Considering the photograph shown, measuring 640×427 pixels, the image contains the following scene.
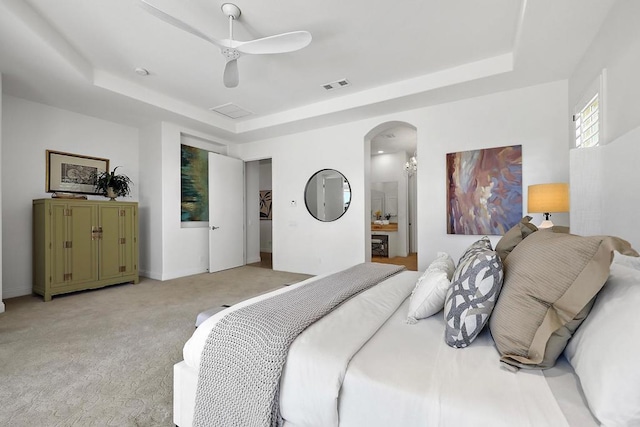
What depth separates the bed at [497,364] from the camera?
2.43 feet

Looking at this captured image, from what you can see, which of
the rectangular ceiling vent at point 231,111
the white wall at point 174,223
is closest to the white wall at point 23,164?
the white wall at point 174,223

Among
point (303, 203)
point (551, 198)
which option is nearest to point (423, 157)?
point (551, 198)

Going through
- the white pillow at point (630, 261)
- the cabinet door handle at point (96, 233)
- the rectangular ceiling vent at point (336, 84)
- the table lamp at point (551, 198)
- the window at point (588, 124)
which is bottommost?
the cabinet door handle at point (96, 233)

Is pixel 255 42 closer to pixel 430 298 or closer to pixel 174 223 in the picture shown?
pixel 430 298

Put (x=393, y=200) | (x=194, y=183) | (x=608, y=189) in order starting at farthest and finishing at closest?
(x=393, y=200), (x=194, y=183), (x=608, y=189)

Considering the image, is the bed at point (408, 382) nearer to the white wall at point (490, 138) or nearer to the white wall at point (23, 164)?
the white wall at point (490, 138)

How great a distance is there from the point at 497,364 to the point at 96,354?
262cm

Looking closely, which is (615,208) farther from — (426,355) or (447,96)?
(447,96)

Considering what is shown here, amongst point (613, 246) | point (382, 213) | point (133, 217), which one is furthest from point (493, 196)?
point (133, 217)

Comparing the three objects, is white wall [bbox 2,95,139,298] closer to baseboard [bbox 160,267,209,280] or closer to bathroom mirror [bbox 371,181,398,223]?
baseboard [bbox 160,267,209,280]

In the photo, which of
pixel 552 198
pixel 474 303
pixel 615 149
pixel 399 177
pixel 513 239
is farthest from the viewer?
pixel 399 177

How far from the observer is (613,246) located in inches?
33.5

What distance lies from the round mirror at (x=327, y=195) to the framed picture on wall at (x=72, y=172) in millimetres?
3302

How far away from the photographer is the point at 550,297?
0.94 meters
